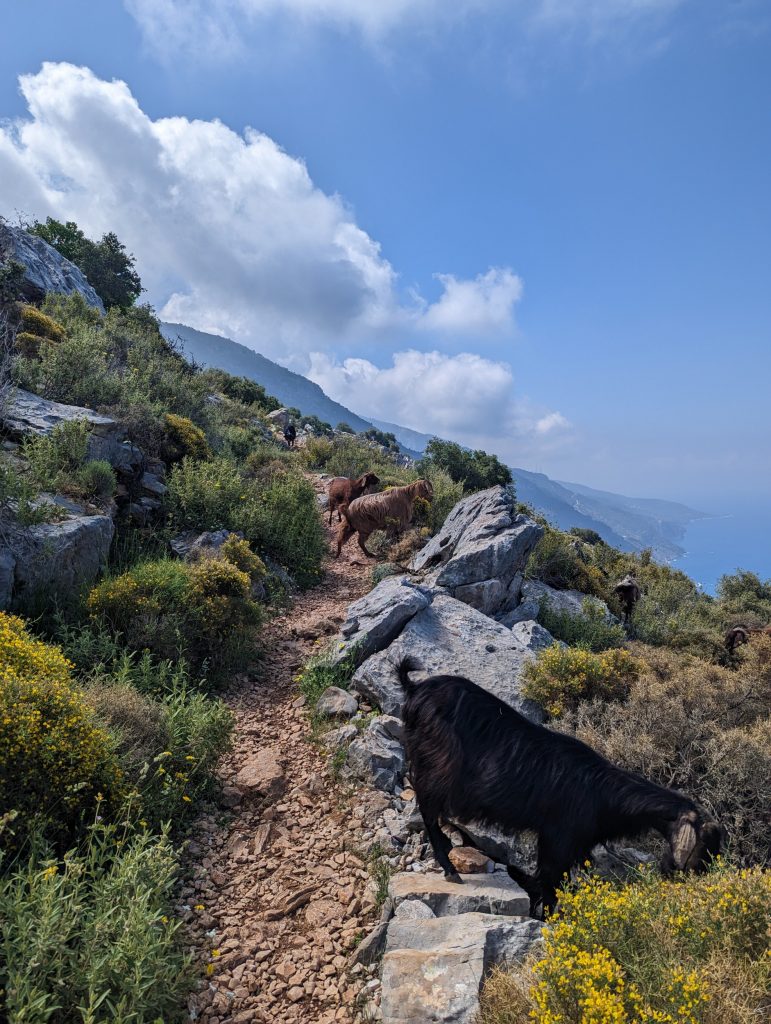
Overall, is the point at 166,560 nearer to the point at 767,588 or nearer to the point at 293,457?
the point at 293,457

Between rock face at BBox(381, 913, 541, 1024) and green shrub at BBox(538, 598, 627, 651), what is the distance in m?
6.27

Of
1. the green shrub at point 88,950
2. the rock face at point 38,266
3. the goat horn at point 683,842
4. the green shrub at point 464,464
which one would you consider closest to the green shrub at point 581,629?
the goat horn at point 683,842

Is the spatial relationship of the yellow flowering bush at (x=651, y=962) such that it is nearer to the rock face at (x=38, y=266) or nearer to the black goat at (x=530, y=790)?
the black goat at (x=530, y=790)

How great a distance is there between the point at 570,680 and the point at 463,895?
116 inches

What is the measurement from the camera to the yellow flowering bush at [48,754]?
3.38 m

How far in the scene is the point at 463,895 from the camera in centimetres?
357

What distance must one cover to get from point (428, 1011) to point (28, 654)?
12.5ft

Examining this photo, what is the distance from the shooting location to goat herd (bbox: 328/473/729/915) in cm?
348

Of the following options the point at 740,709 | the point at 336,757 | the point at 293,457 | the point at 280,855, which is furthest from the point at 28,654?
the point at 293,457

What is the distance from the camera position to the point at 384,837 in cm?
438

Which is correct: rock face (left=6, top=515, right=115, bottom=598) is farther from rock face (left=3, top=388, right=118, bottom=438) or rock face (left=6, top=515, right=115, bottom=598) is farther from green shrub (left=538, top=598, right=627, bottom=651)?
green shrub (left=538, top=598, right=627, bottom=651)

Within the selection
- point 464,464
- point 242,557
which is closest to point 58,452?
point 242,557

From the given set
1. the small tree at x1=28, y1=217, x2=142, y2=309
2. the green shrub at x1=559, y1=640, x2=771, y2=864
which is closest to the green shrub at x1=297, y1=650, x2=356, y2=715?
the green shrub at x1=559, y1=640, x2=771, y2=864

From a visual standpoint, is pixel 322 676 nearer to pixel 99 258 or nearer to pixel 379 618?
pixel 379 618
